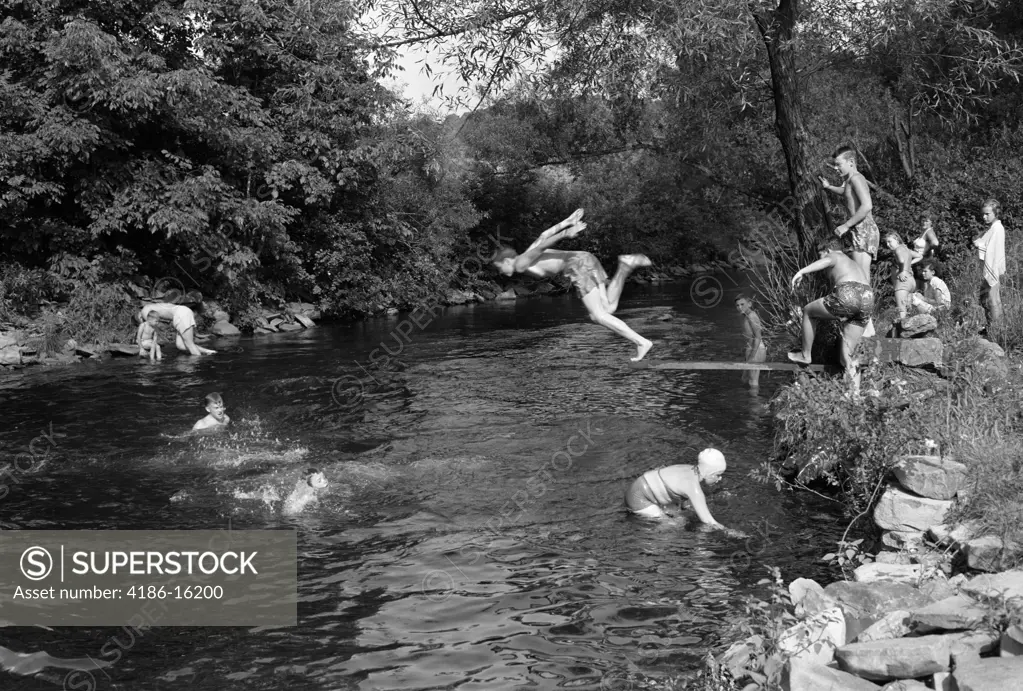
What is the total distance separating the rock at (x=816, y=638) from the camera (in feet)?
20.1

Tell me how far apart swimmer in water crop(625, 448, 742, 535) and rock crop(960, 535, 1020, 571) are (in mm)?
2532

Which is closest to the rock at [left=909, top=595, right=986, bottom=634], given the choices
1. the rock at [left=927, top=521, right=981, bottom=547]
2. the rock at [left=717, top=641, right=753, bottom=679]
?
the rock at [left=717, top=641, right=753, bottom=679]

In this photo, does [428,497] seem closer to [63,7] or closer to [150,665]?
[150,665]

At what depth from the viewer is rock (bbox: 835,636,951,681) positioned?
560 centimetres

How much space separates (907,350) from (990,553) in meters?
4.66

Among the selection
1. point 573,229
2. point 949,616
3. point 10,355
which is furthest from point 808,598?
→ point 10,355

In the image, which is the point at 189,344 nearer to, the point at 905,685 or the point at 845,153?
the point at 845,153

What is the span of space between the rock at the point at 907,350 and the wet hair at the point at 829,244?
5.56 ft

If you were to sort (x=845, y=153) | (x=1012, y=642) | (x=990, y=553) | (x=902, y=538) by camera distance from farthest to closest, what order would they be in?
(x=845, y=153) → (x=902, y=538) → (x=990, y=553) → (x=1012, y=642)

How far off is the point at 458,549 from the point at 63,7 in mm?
24297

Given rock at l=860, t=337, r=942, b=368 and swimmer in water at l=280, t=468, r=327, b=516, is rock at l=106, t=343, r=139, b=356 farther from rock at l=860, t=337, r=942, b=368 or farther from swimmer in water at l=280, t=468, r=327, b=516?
rock at l=860, t=337, r=942, b=368

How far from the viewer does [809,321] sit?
11.8 m

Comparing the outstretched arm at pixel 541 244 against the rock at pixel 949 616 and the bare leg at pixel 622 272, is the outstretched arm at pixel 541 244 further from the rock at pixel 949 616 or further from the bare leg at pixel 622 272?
the rock at pixel 949 616

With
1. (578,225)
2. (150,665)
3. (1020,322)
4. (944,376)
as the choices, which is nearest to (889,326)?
(1020,322)
